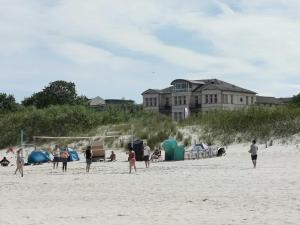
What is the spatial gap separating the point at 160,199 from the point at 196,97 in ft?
224

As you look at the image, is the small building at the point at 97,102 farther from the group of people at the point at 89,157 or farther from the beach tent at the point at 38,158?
the group of people at the point at 89,157

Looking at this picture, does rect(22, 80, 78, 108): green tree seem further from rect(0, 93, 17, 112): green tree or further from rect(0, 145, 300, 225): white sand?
rect(0, 145, 300, 225): white sand

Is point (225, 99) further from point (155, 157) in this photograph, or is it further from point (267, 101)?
point (155, 157)

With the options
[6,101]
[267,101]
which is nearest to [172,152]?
[6,101]

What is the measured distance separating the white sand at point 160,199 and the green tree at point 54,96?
6606 cm

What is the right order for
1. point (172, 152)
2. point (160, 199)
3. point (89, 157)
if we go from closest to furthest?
point (160, 199) < point (89, 157) < point (172, 152)

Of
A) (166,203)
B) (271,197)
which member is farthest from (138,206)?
(271,197)

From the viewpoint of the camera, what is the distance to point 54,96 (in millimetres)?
85938

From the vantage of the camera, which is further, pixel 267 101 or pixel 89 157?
pixel 267 101

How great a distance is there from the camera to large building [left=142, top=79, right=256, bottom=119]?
3054 inches

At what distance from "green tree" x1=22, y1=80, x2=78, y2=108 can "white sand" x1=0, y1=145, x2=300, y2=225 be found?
66.1 m

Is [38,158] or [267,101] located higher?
[267,101]

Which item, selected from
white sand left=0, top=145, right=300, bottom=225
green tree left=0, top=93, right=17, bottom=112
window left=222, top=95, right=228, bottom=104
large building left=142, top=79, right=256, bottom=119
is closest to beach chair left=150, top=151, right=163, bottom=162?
white sand left=0, top=145, right=300, bottom=225

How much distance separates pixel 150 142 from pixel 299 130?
35.1ft
